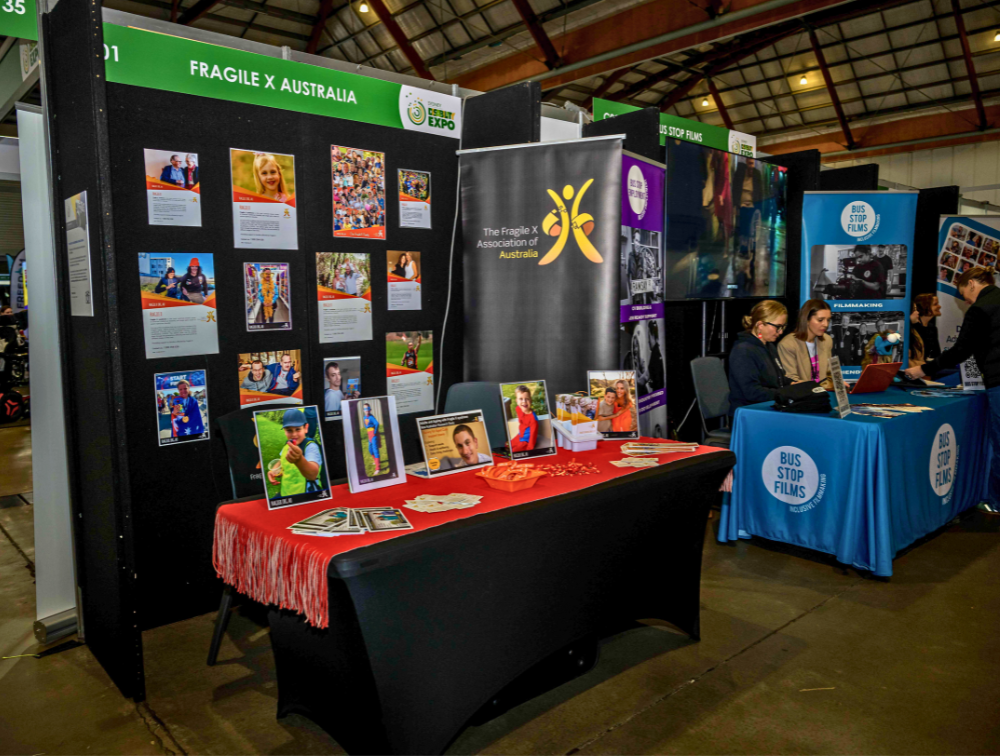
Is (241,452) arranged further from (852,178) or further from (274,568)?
(852,178)

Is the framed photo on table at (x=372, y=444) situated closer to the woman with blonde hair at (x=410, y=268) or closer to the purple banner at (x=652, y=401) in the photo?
the woman with blonde hair at (x=410, y=268)

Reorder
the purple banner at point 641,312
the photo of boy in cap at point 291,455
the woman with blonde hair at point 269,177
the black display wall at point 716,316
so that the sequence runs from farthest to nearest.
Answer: the black display wall at point 716,316
the purple banner at point 641,312
the woman with blonde hair at point 269,177
the photo of boy in cap at point 291,455

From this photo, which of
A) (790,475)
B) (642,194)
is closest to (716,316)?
(642,194)

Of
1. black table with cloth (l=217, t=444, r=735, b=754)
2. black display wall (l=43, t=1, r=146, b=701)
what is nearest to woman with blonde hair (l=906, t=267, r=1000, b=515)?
black table with cloth (l=217, t=444, r=735, b=754)

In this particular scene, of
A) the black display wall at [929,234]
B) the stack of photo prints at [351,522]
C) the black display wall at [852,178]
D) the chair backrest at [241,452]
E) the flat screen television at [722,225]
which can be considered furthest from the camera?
the black display wall at [929,234]

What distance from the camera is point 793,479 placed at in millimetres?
3443

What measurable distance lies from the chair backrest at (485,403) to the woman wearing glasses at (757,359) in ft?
4.85

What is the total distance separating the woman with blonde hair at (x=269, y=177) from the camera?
2.98 meters

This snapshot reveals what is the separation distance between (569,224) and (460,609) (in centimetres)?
215

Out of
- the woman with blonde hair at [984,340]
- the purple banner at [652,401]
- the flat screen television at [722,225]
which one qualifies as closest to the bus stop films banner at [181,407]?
the purple banner at [652,401]

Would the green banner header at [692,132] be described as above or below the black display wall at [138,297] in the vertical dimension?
above

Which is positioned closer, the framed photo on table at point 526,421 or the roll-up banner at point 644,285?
the framed photo on table at point 526,421

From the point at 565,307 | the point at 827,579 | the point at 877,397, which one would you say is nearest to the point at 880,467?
the point at 827,579

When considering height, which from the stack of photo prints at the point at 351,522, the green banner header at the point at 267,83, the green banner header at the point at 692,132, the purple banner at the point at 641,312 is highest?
the green banner header at the point at 692,132
